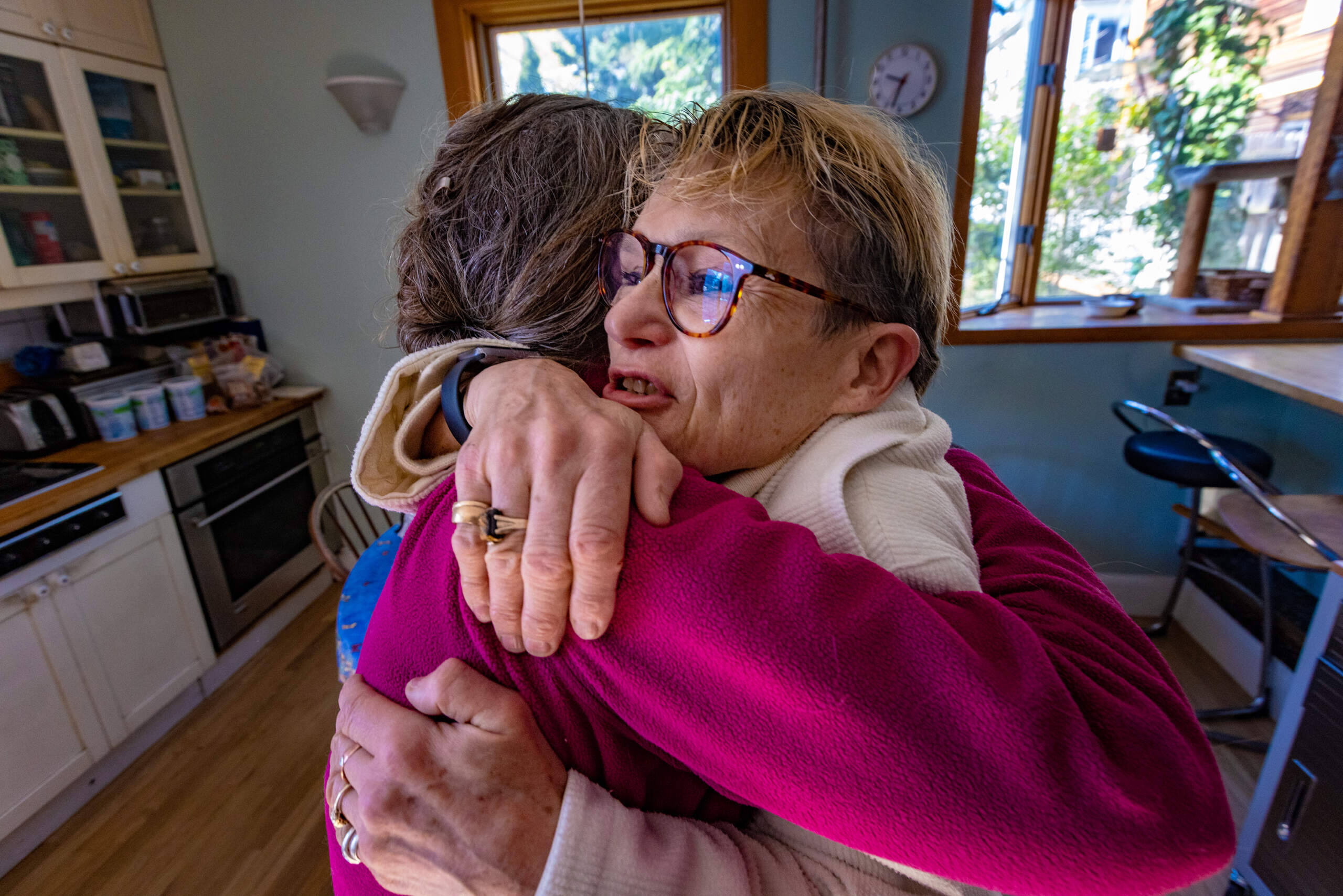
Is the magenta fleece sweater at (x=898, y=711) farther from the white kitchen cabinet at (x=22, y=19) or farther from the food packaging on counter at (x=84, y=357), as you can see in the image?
the white kitchen cabinet at (x=22, y=19)

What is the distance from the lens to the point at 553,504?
505mm

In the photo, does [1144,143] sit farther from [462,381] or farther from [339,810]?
[339,810]

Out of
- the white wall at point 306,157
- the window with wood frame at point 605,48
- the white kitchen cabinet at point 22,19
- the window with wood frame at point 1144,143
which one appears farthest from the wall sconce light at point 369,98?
the window with wood frame at point 1144,143

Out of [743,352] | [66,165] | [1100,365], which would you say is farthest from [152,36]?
[1100,365]

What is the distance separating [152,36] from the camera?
289 cm

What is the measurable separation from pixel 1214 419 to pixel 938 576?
307cm

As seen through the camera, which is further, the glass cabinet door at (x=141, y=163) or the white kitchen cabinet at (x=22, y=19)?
the glass cabinet door at (x=141, y=163)

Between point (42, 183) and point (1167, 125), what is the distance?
4.61m

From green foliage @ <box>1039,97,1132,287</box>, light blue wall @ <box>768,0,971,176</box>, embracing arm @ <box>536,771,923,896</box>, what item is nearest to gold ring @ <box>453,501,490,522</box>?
embracing arm @ <box>536,771,923,896</box>

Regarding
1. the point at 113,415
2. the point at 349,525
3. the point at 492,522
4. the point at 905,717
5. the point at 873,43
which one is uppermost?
the point at 873,43

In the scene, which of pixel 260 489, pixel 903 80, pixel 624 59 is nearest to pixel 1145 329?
pixel 903 80

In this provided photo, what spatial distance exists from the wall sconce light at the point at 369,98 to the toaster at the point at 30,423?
1.59m

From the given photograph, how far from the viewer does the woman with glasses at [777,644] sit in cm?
44

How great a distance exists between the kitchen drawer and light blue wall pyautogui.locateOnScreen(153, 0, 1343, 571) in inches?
46.7
